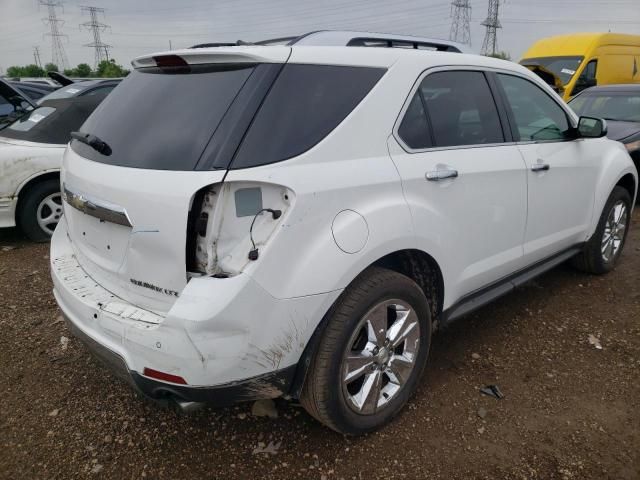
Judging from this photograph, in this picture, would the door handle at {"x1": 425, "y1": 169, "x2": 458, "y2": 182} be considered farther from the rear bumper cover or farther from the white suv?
the rear bumper cover

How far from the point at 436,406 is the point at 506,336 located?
1.00 meters

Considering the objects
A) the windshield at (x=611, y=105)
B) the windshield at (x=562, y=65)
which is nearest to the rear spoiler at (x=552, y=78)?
the windshield at (x=562, y=65)

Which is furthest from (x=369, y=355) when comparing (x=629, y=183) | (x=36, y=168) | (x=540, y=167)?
(x=36, y=168)

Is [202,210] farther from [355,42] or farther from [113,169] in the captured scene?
[355,42]

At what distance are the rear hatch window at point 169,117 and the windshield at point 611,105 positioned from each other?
6897 mm

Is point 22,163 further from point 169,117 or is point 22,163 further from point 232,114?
point 232,114

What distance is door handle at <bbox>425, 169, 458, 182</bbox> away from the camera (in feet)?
7.92

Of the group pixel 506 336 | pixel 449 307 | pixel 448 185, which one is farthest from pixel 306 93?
pixel 506 336

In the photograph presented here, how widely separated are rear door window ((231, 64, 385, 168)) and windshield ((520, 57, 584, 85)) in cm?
1083

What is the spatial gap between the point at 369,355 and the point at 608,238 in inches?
120

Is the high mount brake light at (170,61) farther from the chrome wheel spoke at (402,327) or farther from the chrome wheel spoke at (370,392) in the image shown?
the chrome wheel spoke at (370,392)

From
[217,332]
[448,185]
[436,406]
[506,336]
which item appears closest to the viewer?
[217,332]

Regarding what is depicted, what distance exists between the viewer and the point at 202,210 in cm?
191

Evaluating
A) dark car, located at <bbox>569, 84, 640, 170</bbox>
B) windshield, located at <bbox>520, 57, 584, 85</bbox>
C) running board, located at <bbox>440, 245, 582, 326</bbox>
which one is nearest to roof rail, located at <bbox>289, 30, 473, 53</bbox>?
running board, located at <bbox>440, 245, 582, 326</bbox>
